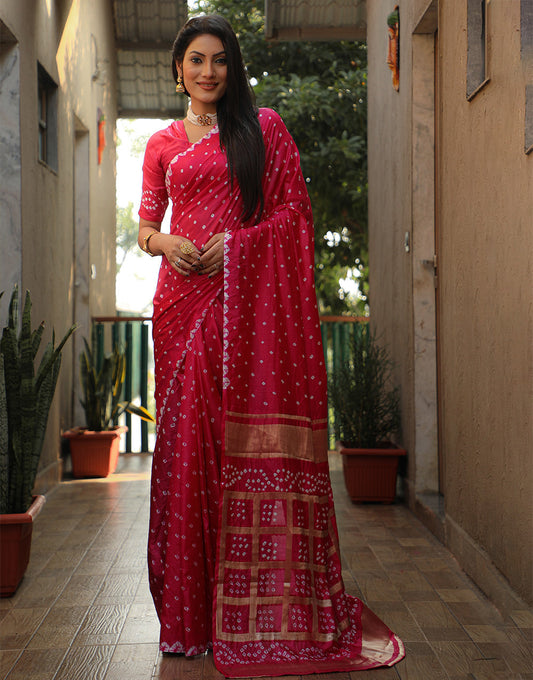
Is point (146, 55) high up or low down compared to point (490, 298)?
up

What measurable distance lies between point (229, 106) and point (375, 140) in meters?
3.39

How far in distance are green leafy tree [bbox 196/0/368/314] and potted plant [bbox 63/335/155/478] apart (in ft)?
12.0

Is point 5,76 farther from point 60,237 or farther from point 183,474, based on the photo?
point 183,474

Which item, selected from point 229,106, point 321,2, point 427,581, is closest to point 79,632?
point 427,581

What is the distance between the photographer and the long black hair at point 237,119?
2277 millimetres

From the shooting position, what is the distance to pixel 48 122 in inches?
202

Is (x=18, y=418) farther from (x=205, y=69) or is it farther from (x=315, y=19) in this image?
(x=315, y=19)

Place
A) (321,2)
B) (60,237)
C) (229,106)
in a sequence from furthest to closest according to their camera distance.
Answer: (321,2) → (60,237) → (229,106)

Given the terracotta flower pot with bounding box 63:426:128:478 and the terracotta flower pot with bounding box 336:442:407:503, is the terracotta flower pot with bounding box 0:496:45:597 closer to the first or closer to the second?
the terracotta flower pot with bounding box 336:442:407:503

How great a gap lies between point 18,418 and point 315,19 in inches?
200

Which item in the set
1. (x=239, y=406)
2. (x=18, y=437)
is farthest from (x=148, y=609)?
(x=239, y=406)

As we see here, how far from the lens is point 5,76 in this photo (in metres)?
4.01

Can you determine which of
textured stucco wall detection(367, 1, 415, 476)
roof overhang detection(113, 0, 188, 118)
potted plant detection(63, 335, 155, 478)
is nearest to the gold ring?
textured stucco wall detection(367, 1, 415, 476)

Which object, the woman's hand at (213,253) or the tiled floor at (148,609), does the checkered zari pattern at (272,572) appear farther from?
the woman's hand at (213,253)
